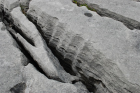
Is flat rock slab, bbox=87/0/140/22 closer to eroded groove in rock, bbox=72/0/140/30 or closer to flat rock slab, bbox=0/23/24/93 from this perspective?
eroded groove in rock, bbox=72/0/140/30

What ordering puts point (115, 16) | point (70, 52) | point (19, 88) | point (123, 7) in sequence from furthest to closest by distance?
point (123, 7) < point (115, 16) < point (70, 52) < point (19, 88)

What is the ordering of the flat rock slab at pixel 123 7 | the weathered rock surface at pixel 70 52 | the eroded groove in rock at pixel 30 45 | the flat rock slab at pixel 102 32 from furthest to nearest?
the flat rock slab at pixel 123 7, the eroded groove in rock at pixel 30 45, the weathered rock surface at pixel 70 52, the flat rock slab at pixel 102 32

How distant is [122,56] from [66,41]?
9.12ft

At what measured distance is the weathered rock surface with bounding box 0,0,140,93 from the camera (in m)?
5.52

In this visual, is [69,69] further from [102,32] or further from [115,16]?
[115,16]

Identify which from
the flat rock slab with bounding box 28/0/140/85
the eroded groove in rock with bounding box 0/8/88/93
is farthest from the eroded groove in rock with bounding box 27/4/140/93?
the eroded groove in rock with bounding box 0/8/88/93

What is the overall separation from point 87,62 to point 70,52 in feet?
3.54

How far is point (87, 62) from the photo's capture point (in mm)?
6320

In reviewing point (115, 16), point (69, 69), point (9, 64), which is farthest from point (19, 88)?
point (115, 16)

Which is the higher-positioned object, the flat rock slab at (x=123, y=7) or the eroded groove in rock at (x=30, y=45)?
the flat rock slab at (x=123, y=7)

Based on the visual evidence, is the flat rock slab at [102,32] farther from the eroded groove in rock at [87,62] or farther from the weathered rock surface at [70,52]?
the eroded groove in rock at [87,62]

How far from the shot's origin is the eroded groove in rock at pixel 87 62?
5449mm

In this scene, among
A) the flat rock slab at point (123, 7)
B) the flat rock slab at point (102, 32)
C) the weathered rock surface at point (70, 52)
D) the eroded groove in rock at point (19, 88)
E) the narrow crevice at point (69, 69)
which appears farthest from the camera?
the flat rock slab at point (123, 7)

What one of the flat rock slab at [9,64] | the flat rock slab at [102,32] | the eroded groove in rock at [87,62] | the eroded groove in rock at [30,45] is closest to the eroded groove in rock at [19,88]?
the flat rock slab at [9,64]
